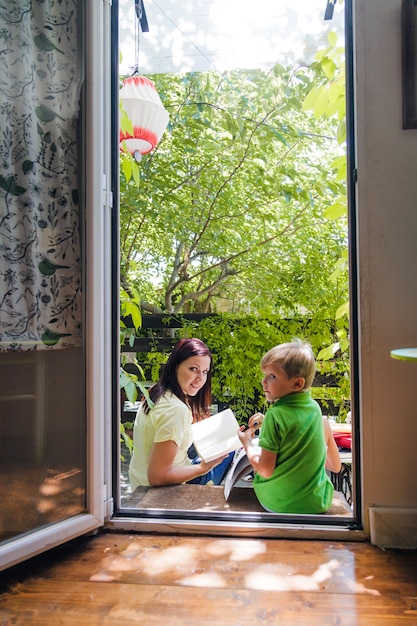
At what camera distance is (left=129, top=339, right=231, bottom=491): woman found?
6.59ft

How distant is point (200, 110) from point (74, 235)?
2.16 meters

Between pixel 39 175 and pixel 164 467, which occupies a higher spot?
pixel 39 175

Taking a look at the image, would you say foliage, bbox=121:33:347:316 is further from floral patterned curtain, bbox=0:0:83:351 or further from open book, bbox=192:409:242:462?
floral patterned curtain, bbox=0:0:83:351

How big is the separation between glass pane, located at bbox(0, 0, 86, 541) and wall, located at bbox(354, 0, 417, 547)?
3.12ft

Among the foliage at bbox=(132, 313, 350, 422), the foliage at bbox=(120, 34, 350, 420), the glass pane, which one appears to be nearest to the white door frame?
the glass pane

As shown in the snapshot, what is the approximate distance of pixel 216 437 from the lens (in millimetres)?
2164

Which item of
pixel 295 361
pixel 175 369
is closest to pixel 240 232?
pixel 175 369

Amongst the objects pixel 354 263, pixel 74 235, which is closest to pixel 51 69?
pixel 74 235

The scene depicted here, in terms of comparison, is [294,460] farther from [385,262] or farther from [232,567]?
[385,262]

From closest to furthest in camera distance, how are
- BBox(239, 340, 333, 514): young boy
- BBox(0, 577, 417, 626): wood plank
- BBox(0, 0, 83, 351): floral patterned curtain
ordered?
1. BBox(0, 577, 417, 626): wood plank
2. BBox(0, 0, 83, 351): floral patterned curtain
3. BBox(239, 340, 333, 514): young boy

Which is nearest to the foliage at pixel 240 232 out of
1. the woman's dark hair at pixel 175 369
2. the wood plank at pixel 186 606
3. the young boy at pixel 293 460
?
the woman's dark hair at pixel 175 369

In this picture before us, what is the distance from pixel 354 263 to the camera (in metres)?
1.51

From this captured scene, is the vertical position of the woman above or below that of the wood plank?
above

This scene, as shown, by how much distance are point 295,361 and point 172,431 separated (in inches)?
26.6
